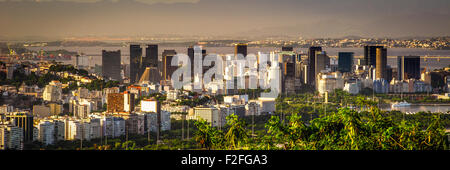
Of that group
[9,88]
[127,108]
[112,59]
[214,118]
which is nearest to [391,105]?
[214,118]

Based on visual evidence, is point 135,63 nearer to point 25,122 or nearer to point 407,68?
point 407,68

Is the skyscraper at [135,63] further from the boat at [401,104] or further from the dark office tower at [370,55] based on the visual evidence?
the boat at [401,104]

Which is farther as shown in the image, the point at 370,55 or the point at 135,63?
the point at 135,63

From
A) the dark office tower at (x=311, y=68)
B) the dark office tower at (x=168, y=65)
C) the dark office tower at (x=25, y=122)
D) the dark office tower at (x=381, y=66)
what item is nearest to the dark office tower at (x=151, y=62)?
the dark office tower at (x=168, y=65)

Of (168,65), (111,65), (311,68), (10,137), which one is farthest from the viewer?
(311,68)

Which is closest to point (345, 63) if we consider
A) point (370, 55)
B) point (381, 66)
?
point (381, 66)

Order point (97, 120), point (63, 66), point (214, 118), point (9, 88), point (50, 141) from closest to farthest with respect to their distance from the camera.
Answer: point (50, 141) < point (97, 120) < point (214, 118) < point (9, 88) < point (63, 66)
